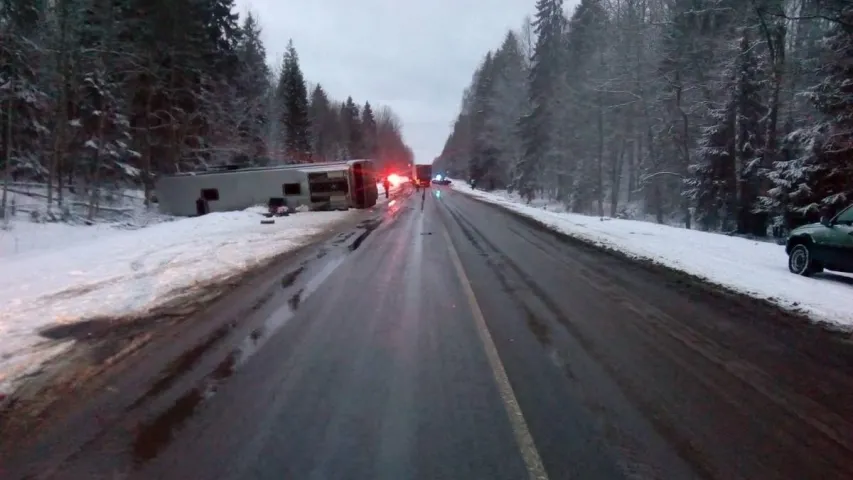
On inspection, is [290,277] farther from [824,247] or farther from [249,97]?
[249,97]

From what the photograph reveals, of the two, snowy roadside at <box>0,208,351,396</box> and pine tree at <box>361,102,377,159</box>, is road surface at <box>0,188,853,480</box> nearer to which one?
snowy roadside at <box>0,208,351,396</box>

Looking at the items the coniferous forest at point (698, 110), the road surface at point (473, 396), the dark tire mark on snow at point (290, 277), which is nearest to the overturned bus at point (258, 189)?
the coniferous forest at point (698, 110)

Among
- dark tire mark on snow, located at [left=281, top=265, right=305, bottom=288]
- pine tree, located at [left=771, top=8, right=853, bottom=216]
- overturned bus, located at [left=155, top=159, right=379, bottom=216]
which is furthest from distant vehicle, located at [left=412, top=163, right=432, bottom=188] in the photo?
dark tire mark on snow, located at [left=281, top=265, right=305, bottom=288]

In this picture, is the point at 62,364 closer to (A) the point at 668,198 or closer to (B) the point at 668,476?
(B) the point at 668,476

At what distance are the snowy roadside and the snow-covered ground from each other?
915 centimetres

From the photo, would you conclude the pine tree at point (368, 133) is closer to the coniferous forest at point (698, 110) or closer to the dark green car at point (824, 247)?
the coniferous forest at point (698, 110)

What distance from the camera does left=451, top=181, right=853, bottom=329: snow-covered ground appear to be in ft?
28.0

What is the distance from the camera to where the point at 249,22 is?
5812 centimetres

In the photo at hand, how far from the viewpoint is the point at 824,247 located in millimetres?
10742

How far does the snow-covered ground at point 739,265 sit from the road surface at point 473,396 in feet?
3.01

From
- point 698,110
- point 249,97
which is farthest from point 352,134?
point 698,110

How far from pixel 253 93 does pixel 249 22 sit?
15570 millimetres

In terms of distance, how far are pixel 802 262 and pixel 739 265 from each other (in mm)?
1181

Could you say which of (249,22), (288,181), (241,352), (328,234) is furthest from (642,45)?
(249,22)
